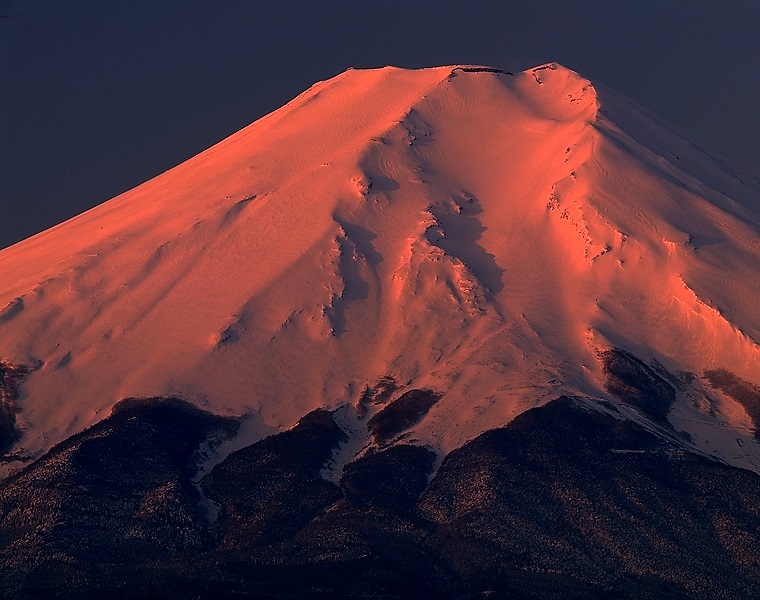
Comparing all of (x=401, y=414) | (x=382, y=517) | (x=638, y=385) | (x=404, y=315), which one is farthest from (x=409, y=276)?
(x=382, y=517)

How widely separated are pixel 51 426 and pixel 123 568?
992 inches

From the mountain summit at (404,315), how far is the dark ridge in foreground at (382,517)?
403 mm

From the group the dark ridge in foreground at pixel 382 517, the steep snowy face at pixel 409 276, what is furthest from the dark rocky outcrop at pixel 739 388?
the dark ridge in foreground at pixel 382 517

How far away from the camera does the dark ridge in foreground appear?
325 ft

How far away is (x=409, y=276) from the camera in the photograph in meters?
140

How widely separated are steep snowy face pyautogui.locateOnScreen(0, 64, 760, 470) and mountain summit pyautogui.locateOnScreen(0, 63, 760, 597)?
304mm

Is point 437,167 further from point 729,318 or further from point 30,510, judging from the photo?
point 30,510

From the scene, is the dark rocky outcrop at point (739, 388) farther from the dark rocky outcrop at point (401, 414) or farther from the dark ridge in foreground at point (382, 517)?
the dark rocky outcrop at point (401, 414)

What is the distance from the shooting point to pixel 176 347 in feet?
433

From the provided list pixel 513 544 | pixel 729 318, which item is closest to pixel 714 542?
pixel 513 544

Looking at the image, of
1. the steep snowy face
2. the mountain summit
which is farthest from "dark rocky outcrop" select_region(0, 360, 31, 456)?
the steep snowy face

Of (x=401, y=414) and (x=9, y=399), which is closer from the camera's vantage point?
(x=401, y=414)

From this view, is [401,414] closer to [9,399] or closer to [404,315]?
[404,315]

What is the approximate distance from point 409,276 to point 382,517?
37.8 metres
